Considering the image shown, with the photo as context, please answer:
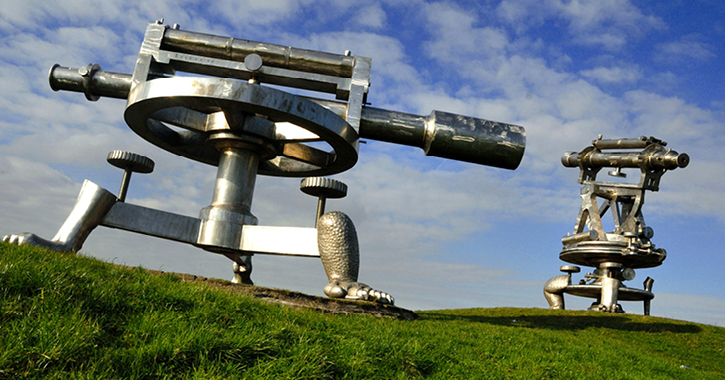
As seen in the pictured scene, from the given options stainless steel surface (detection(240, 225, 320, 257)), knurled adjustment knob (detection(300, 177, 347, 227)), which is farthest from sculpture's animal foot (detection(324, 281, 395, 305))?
knurled adjustment knob (detection(300, 177, 347, 227))

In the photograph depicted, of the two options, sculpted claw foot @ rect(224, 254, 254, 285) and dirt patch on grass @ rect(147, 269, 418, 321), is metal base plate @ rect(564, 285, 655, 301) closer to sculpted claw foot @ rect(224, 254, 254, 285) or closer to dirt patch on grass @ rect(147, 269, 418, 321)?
sculpted claw foot @ rect(224, 254, 254, 285)

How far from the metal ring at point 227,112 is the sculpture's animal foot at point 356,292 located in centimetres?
166

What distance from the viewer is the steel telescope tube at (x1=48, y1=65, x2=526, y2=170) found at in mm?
6141

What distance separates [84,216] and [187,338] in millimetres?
3620

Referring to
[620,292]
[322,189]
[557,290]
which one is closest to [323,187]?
[322,189]

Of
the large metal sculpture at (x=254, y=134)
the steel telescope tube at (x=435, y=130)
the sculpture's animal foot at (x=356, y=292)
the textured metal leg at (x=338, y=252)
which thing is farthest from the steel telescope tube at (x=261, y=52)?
the sculpture's animal foot at (x=356, y=292)

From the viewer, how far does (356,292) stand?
592 cm

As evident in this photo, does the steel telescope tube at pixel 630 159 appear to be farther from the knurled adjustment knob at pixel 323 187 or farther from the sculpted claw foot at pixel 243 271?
the sculpted claw foot at pixel 243 271

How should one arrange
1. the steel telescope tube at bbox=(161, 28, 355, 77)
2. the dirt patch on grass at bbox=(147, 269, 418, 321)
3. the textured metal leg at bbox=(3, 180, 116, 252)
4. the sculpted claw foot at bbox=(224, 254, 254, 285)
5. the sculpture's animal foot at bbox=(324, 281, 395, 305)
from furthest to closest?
the sculpted claw foot at bbox=(224, 254, 254, 285), the steel telescope tube at bbox=(161, 28, 355, 77), the sculpture's animal foot at bbox=(324, 281, 395, 305), the textured metal leg at bbox=(3, 180, 116, 252), the dirt patch on grass at bbox=(147, 269, 418, 321)

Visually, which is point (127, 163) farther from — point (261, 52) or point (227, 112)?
point (261, 52)

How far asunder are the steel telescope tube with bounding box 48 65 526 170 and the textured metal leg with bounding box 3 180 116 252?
1372 mm

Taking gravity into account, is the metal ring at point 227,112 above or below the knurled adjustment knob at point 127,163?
above

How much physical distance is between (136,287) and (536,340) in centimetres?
530

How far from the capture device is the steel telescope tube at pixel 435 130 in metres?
6.14
